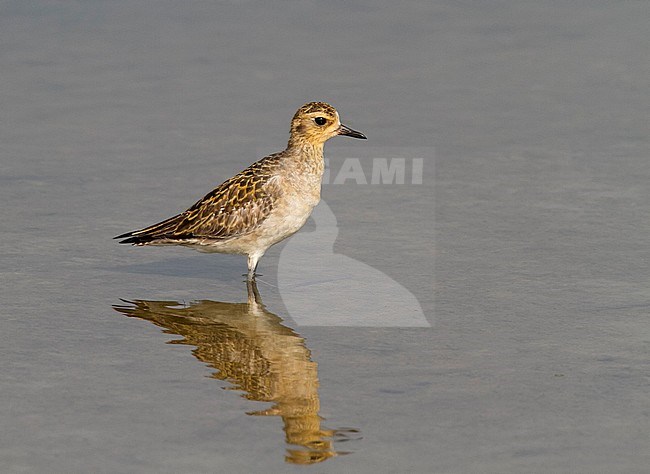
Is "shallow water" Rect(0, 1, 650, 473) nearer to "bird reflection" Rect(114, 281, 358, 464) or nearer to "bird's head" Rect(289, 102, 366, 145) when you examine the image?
"bird reflection" Rect(114, 281, 358, 464)

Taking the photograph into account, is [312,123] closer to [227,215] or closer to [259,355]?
[227,215]

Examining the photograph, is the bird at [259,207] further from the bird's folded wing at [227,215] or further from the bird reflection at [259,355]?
the bird reflection at [259,355]

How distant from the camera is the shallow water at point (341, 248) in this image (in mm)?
9852

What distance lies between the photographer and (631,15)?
890 inches

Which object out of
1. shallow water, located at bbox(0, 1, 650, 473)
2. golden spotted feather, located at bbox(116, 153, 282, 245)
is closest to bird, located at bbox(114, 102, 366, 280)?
golden spotted feather, located at bbox(116, 153, 282, 245)

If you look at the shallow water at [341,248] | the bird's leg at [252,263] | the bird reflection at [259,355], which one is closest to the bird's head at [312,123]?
the shallow water at [341,248]

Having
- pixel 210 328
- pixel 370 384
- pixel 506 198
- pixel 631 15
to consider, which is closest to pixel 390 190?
pixel 506 198

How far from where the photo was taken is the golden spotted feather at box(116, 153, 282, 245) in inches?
548

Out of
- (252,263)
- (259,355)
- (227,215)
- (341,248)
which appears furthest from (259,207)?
(259,355)

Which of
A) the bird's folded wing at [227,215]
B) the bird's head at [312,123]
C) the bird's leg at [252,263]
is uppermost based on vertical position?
the bird's head at [312,123]

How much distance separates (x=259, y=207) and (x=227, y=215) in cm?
40

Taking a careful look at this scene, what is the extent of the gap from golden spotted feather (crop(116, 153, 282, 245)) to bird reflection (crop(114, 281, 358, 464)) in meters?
0.68

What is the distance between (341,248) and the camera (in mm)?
14383

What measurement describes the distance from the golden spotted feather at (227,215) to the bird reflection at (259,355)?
68cm
